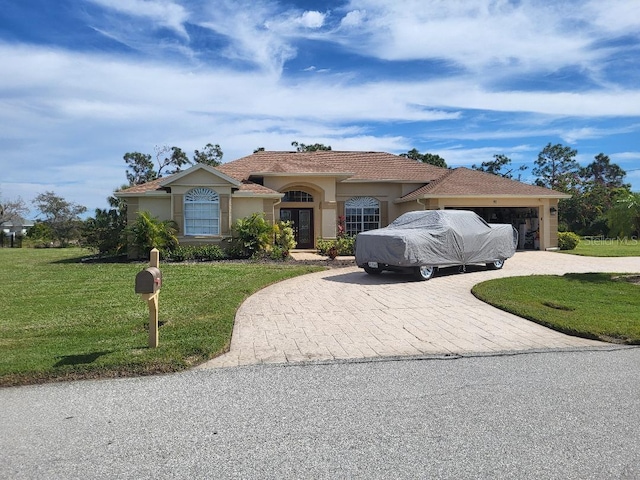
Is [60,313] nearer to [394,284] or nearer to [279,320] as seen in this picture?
[279,320]

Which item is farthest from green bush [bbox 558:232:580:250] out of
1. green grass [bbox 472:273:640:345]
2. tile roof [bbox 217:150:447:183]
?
green grass [bbox 472:273:640:345]

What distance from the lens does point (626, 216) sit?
40.3 ft

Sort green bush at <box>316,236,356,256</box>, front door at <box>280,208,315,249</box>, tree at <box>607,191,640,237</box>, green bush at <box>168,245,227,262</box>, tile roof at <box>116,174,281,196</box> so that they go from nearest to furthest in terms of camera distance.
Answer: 1. tree at <box>607,191,640,237</box>
2. green bush at <box>168,245,227,262</box>
3. tile roof at <box>116,174,281,196</box>
4. green bush at <box>316,236,356,256</box>
5. front door at <box>280,208,315,249</box>

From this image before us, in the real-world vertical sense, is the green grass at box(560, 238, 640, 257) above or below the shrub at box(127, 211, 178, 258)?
below

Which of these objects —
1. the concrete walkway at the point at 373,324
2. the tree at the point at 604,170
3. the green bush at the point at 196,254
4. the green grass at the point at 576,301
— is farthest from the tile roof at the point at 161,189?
the tree at the point at 604,170

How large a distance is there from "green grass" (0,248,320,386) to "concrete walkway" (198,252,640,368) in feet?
1.49

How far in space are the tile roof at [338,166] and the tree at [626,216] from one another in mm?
11178

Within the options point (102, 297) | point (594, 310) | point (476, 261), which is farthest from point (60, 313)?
point (476, 261)

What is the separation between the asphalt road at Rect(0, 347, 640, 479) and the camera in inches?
125

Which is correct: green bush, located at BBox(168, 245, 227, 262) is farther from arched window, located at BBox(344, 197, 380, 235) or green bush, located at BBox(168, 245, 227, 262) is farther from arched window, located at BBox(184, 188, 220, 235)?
arched window, located at BBox(344, 197, 380, 235)

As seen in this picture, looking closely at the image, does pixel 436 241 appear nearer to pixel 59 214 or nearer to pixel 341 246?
pixel 341 246

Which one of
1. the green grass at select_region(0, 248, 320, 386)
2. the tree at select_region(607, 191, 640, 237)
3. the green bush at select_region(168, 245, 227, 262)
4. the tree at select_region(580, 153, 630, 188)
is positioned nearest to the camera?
the green grass at select_region(0, 248, 320, 386)

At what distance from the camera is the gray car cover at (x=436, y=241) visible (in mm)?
12266

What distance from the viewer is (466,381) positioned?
16.0 feet
